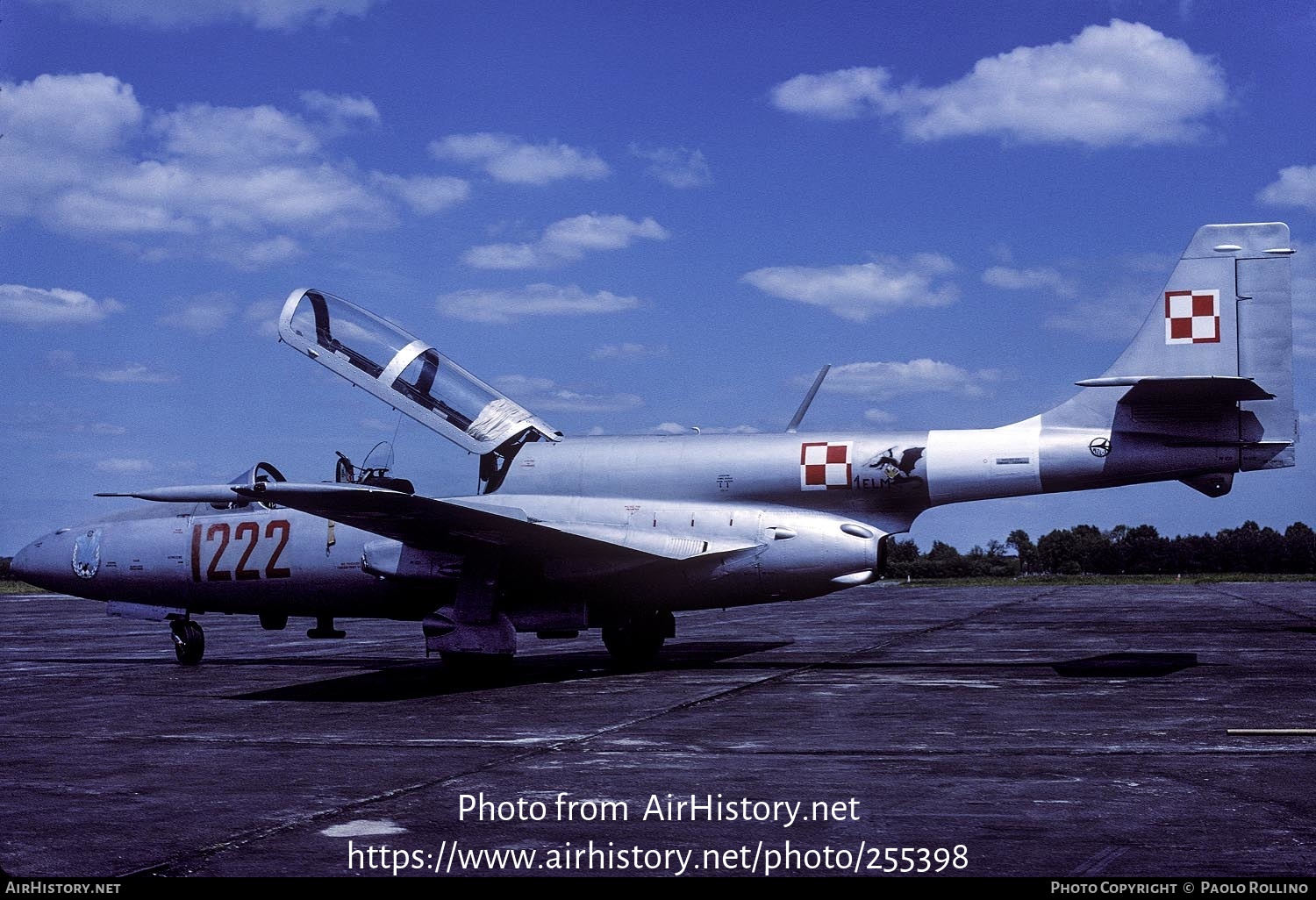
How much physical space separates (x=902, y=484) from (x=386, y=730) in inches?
256

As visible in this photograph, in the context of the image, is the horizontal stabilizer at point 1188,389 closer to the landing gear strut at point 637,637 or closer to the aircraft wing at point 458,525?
the aircraft wing at point 458,525

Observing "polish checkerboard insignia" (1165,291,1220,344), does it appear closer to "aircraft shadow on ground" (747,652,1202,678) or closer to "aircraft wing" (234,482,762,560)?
"aircraft shadow on ground" (747,652,1202,678)

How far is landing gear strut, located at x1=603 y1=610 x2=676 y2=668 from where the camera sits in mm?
14930

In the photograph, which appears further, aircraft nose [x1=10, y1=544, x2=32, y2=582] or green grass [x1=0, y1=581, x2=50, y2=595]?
green grass [x1=0, y1=581, x2=50, y2=595]

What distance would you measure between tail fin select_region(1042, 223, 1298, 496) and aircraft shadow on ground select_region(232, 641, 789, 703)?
5937 millimetres

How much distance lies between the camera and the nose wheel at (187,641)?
54.4 ft

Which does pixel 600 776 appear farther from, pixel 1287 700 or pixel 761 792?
pixel 1287 700

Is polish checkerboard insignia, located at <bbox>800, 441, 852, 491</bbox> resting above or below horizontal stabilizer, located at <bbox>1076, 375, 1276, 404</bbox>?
below

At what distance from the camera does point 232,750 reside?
9000 millimetres

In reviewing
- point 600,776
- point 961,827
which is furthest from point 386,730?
point 961,827

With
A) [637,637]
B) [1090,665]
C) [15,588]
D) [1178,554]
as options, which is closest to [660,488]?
[637,637]

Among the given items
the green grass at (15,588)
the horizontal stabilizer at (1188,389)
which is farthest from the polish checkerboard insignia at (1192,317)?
the green grass at (15,588)

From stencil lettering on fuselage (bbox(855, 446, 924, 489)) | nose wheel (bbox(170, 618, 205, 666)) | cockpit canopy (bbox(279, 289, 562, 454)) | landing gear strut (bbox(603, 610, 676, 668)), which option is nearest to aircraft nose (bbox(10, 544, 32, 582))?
nose wheel (bbox(170, 618, 205, 666))

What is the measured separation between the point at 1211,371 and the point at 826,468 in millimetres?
4259
